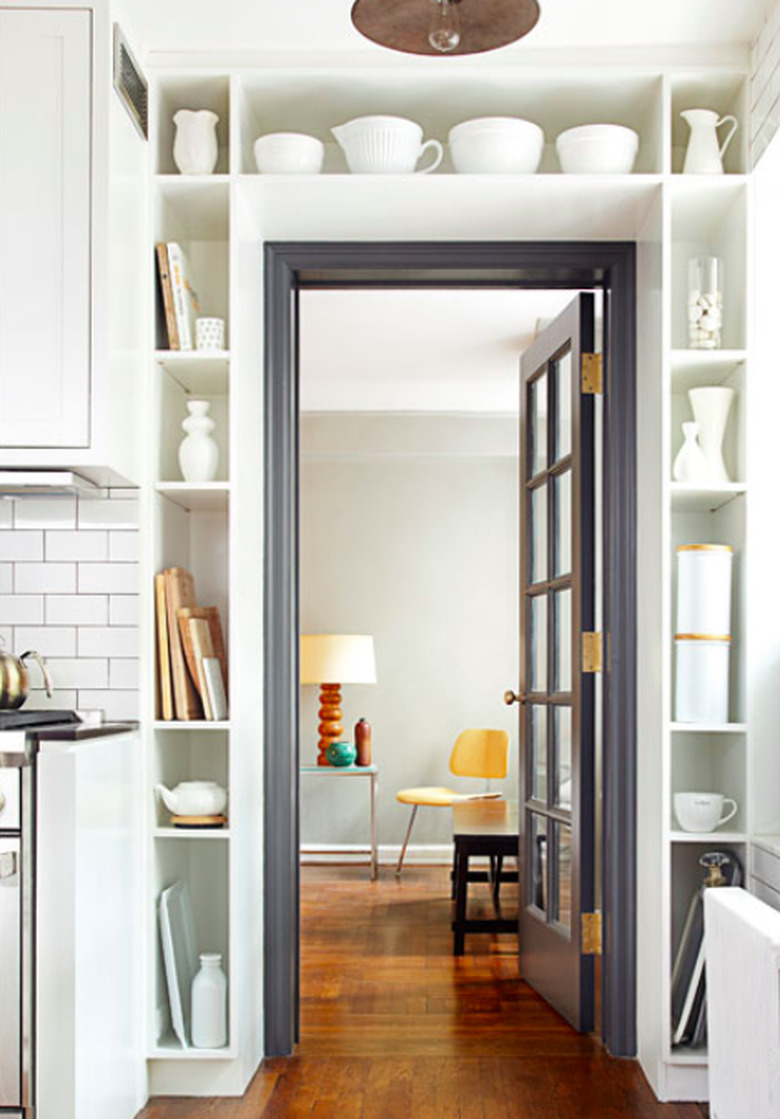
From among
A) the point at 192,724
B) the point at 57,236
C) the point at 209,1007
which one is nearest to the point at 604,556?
the point at 192,724

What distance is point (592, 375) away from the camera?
3.96 m

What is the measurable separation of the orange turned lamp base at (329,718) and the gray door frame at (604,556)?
3.72 m

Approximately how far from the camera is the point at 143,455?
336 centimetres

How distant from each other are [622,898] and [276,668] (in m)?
1.15

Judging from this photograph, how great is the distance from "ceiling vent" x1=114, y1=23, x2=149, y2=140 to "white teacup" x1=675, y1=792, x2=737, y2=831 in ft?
7.16

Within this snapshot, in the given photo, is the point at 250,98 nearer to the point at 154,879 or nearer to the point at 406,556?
the point at 154,879

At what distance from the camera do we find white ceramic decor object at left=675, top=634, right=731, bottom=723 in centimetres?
335

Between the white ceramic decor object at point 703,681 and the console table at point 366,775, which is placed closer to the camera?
the white ceramic decor object at point 703,681

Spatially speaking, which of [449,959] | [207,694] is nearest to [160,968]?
[207,694]

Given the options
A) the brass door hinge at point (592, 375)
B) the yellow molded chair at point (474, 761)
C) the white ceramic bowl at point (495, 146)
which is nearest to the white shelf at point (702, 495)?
the brass door hinge at point (592, 375)

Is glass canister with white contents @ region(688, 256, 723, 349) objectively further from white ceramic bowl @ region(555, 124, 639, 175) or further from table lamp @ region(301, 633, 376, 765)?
table lamp @ region(301, 633, 376, 765)

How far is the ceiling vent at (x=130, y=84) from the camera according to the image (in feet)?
10.2

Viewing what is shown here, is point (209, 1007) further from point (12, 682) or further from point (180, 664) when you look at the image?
point (12, 682)

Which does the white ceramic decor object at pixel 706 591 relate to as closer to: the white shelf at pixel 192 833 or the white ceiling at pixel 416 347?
the white shelf at pixel 192 833
